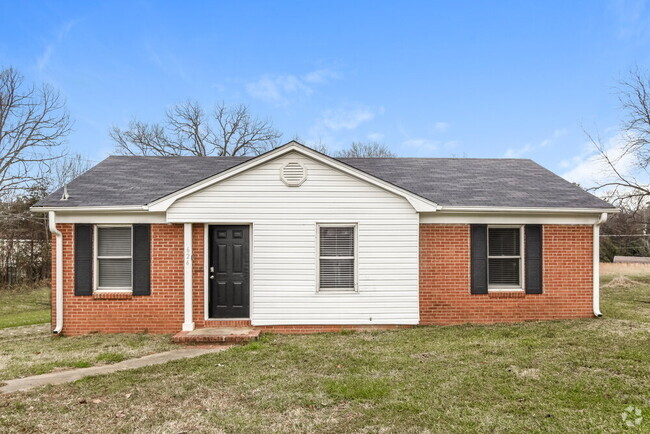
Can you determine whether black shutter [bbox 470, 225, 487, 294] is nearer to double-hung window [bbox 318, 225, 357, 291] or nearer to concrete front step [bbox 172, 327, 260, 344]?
double-hung window [bbox 318, 225, 357, 291]

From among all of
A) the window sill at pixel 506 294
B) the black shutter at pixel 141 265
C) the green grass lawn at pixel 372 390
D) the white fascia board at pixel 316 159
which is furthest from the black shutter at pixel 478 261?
the black shutter at pixel 141 265

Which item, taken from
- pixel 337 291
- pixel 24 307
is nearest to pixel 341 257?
pixel 337 291

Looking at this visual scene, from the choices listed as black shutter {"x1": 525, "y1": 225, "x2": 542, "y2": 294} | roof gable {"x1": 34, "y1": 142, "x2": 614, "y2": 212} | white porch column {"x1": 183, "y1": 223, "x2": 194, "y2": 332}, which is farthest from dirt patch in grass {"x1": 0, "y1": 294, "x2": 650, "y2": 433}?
roof gable {"x1": 34, "y1": 142, "x2": 614, "y2": 212}

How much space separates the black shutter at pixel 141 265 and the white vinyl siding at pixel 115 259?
27cm

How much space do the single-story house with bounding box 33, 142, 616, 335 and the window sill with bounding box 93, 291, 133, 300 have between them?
0.02m

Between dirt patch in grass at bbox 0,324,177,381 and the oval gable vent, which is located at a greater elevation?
the oval gable vent

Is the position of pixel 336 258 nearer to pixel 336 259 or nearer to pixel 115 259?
pixel 336 259

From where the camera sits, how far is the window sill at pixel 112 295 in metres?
7.73

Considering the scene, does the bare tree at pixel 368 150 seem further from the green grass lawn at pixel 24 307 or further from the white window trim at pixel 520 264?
the white window trim at pixel 520 264

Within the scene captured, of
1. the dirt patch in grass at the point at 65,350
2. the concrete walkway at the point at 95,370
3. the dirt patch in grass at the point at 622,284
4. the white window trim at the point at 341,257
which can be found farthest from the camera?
the dirt patch in grass at the point at 622,284

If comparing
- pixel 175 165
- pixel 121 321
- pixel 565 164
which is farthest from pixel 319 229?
pixel 565 164

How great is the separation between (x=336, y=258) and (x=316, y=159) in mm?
2087

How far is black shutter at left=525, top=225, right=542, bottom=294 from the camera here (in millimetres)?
8188

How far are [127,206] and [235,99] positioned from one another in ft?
79.0
